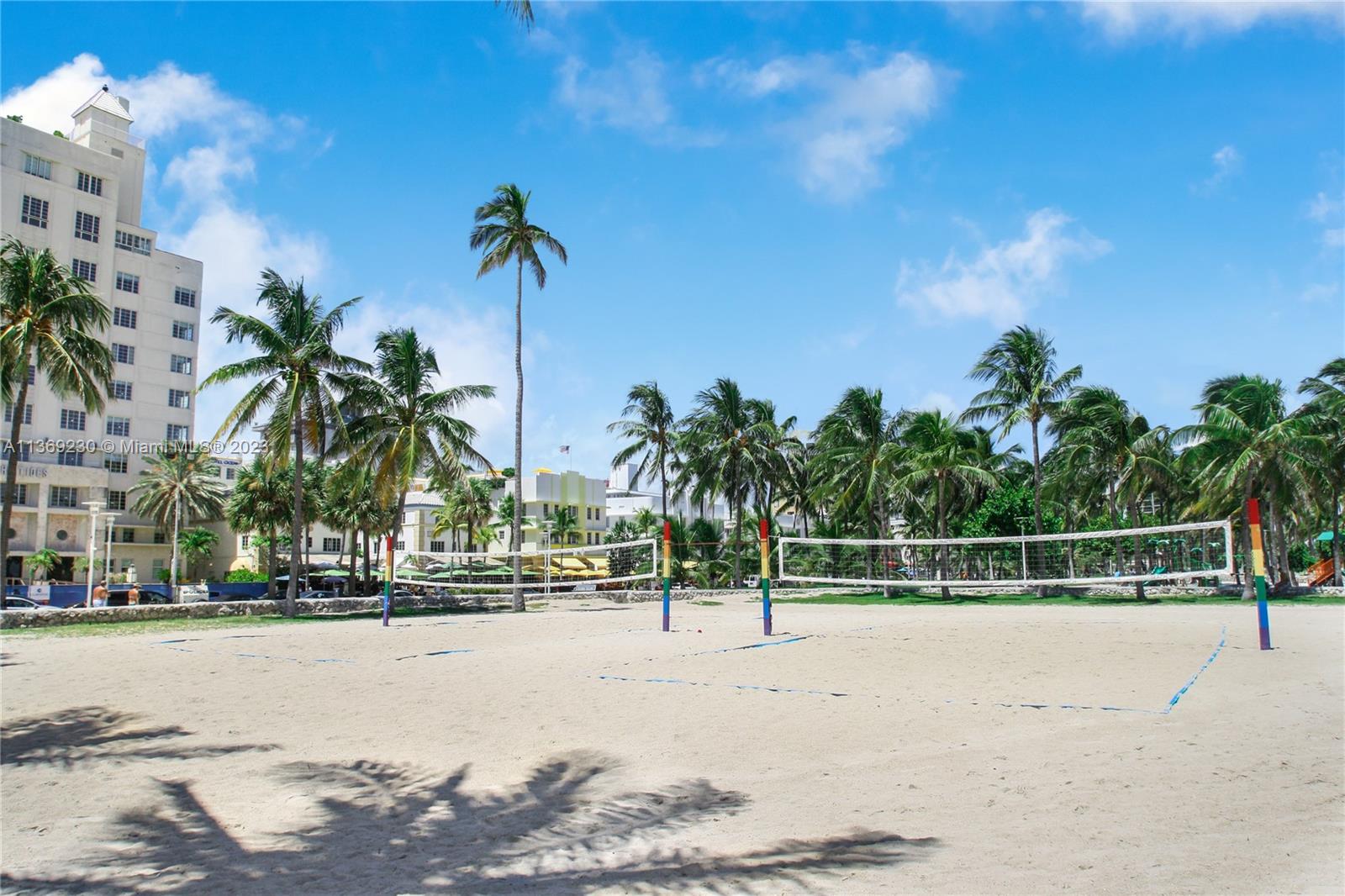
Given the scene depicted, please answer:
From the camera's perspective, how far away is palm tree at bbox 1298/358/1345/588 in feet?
99.8

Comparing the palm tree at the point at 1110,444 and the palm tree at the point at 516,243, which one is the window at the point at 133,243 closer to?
the palm tree at the point at 516,243

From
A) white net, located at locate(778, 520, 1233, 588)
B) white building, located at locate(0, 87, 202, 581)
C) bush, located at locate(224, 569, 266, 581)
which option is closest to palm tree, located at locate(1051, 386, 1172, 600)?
A: white net, located at locate(778, 520, 1233, 588)

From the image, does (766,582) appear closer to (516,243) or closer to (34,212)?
(516,243)

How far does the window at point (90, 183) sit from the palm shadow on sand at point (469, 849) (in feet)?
224

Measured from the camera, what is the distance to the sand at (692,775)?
443cm

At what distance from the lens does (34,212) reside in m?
57.2

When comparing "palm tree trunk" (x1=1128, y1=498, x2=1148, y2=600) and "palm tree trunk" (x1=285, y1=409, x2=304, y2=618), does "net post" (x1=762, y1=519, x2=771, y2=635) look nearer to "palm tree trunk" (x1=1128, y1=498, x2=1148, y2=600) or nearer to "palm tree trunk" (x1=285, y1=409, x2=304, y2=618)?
"palm tree trunk" (x1=285, y1=409, x2=304, y2=618)

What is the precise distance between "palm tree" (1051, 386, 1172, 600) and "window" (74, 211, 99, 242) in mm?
61502

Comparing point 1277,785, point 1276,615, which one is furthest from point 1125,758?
point 1276,615

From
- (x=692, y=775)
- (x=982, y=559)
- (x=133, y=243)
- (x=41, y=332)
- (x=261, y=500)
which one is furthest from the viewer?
(x=133, y=243)

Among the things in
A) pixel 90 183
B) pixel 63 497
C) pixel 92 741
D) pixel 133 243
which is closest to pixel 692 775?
pixel 92 741

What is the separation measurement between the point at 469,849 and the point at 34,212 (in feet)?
223

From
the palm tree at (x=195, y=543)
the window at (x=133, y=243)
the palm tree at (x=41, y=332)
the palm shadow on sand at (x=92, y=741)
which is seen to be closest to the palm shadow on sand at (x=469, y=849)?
the palm shadow on sand at (x=92, y=741)

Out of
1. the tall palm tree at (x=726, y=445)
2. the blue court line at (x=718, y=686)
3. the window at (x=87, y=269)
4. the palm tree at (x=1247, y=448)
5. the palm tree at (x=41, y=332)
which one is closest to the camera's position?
the blue court line at (x=718, y=686)
